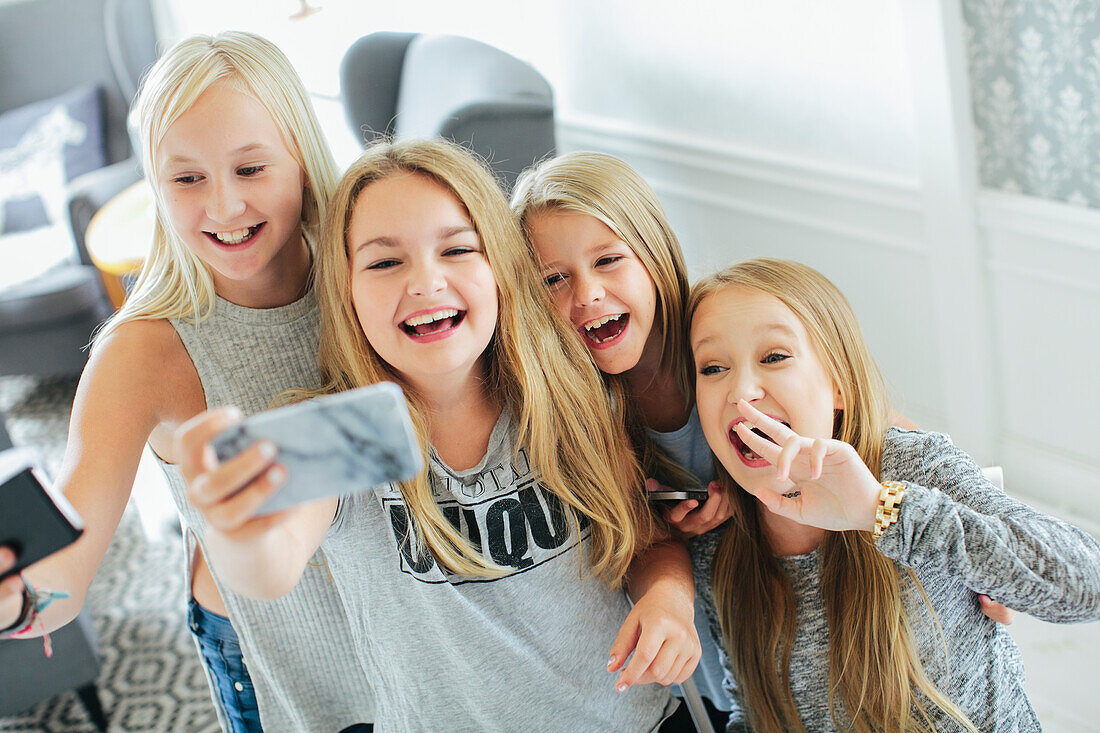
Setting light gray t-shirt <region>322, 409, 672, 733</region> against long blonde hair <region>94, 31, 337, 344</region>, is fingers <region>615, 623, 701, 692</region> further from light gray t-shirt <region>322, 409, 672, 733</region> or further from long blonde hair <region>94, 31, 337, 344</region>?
long blonde hair <region>94, 31, 337, 344</region>

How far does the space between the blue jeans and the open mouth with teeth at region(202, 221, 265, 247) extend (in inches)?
22.0

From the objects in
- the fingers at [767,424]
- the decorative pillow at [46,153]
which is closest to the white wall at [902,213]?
the fingers at [767,424]

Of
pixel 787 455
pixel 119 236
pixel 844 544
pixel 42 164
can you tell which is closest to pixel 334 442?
pixel 787 455

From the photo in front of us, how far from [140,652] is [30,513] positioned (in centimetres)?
179

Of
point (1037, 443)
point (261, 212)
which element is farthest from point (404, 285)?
point (1037, 443)

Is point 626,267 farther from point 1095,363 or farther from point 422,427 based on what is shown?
point 1095,363

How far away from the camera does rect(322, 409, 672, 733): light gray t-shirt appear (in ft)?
3.63

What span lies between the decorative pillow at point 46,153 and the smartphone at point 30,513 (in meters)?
3.11

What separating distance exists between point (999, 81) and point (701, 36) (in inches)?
34.3

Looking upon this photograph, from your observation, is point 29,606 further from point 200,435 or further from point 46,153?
point 46,153

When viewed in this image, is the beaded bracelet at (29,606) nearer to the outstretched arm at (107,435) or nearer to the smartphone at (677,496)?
the outstretched arm at (107,435)

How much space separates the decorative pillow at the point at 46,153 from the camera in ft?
12.1

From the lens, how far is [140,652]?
7.63ft

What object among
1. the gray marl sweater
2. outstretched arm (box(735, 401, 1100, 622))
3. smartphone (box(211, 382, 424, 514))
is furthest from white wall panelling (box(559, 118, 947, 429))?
smartphone (box(211, 382, 424, 514))
